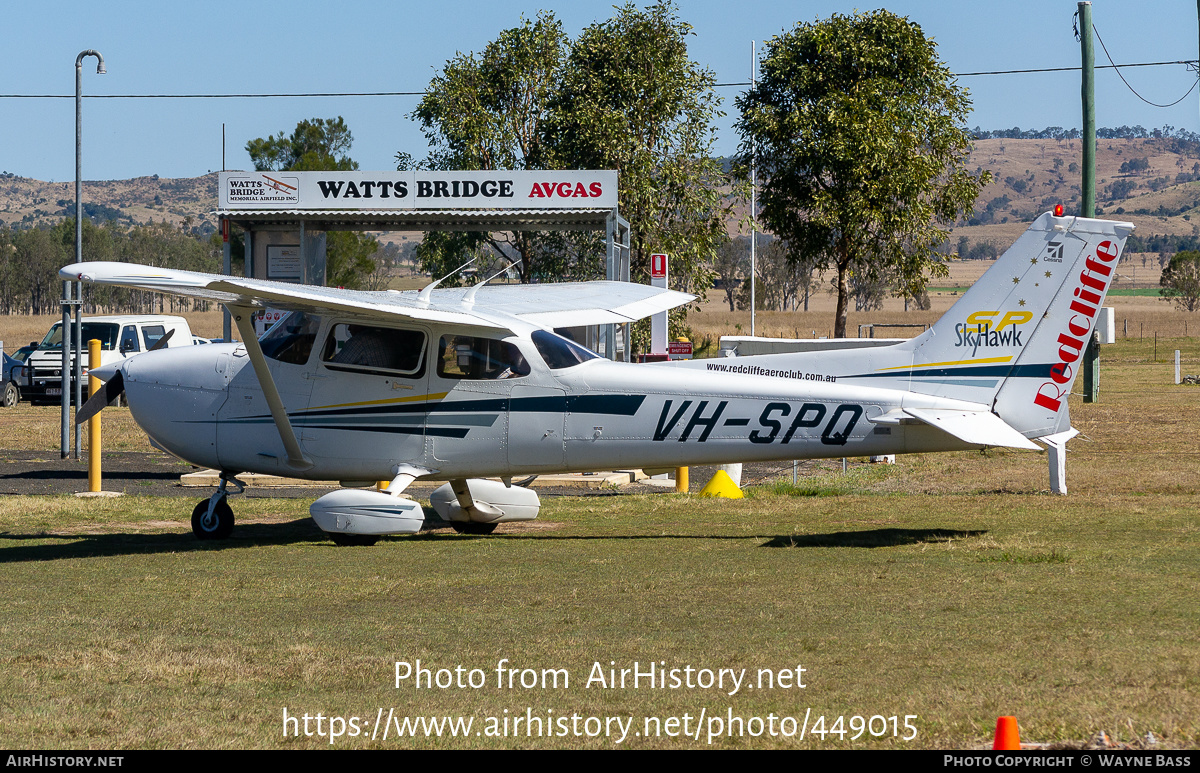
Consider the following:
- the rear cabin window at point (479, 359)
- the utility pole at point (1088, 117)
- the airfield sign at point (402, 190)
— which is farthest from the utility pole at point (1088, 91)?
the rear cabin window at point (479, 359)

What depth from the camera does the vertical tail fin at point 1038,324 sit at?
10.3 m

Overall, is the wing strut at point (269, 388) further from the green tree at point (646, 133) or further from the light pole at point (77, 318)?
the green tree at point (646, 133)

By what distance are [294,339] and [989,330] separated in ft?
21.6

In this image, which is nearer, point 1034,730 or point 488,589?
point 1034,730

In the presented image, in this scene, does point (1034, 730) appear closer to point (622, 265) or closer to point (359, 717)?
point (359, 717)

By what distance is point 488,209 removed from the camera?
19969 mm

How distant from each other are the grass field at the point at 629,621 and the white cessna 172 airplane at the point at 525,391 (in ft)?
2.74

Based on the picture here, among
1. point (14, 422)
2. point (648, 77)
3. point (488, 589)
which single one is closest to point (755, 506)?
point (488, 589)

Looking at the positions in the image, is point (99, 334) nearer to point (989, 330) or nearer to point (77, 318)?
point (77, 318)

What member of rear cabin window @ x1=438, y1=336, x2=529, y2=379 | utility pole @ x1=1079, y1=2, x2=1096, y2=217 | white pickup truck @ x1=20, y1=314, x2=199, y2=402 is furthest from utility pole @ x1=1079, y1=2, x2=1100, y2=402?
white pickup truck @ x1=20, y1=314, x2=199, y2=402

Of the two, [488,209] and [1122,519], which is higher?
[488,209]

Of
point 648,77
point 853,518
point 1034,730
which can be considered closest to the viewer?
point 1034,730

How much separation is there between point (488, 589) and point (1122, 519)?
663 centimetres

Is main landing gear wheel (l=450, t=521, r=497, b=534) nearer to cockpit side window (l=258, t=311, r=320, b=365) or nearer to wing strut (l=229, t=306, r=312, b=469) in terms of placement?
wing strut (l=229, t=306, r=312, b=469)
